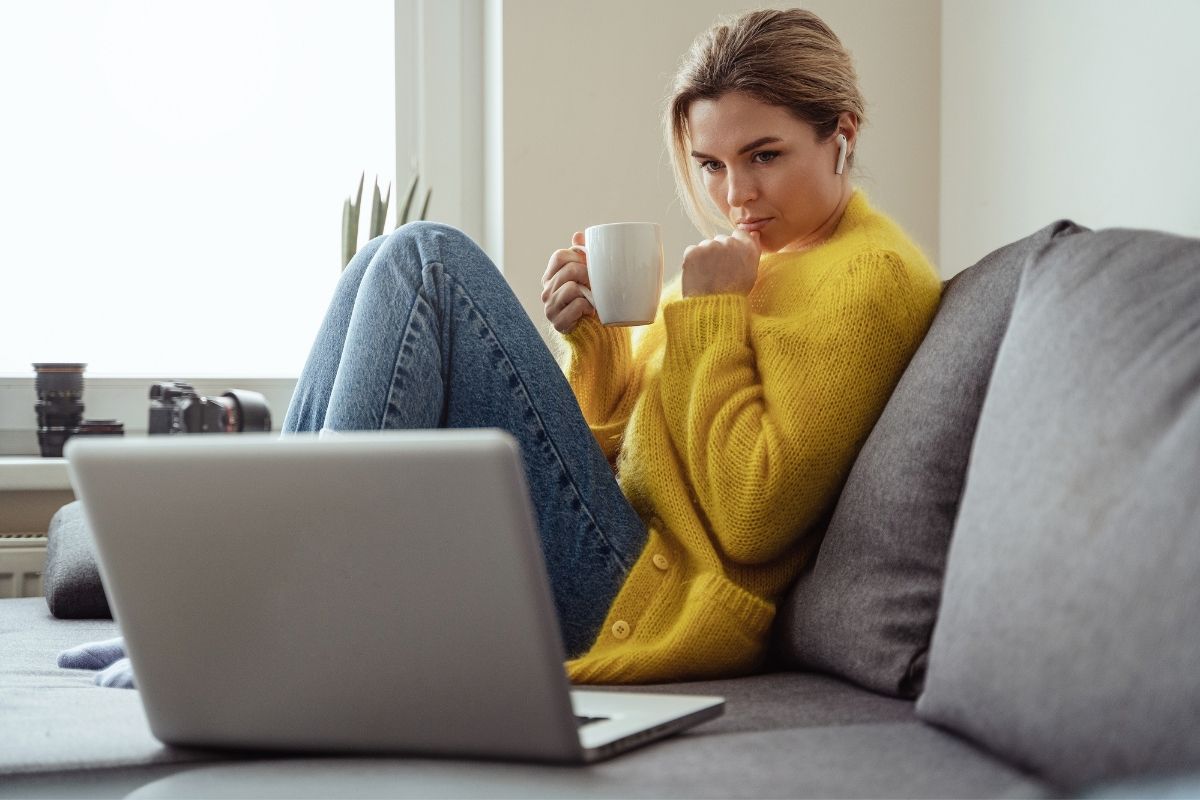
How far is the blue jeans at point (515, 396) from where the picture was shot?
1.30 metres

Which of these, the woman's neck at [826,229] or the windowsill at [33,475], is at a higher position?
the woman's neck at [826,229]

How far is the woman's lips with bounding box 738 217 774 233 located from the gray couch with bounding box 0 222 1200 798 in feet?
1.68

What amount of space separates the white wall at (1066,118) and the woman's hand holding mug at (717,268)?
26.2 inches

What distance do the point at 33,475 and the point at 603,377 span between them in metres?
1.31

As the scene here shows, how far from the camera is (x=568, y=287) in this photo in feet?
5.03

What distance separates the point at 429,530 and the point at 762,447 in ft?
1.98

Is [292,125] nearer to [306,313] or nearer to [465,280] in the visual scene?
[306,313]

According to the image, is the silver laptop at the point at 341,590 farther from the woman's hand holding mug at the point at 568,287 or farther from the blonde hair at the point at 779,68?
the blonde hair at the point at 779,68

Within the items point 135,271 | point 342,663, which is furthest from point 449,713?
point 135,271

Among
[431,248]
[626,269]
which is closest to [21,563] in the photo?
[431,248]

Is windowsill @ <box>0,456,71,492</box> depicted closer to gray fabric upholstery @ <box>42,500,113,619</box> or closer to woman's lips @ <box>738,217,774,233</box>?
gray fabric upholstery @ <box>42,500,113,619</box>

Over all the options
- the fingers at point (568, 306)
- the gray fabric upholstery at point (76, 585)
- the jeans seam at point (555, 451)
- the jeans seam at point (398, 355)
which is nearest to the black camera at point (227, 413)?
the jeans seam at point (398, 355)

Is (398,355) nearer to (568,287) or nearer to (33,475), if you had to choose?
(568,287)

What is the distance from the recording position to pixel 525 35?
2547mm
